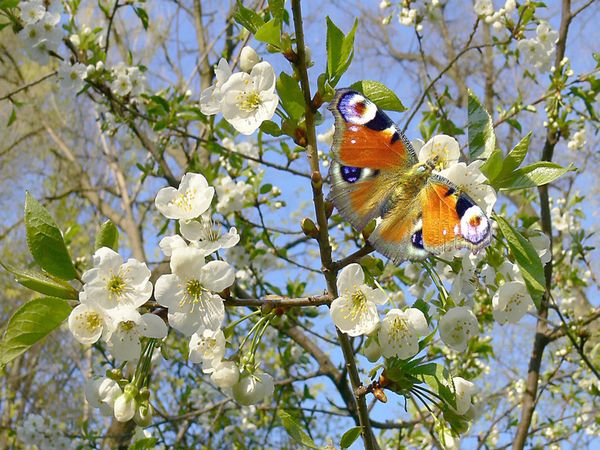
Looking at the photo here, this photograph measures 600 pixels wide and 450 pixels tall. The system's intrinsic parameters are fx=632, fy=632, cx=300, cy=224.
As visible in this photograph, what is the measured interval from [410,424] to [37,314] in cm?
205

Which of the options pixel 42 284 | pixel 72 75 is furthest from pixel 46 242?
pixel 72 75

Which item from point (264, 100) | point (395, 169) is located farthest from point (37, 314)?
point (395, 169)

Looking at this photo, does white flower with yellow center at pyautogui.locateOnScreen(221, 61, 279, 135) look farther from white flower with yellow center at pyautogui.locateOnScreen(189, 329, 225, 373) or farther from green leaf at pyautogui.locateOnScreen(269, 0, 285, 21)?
white flower with yellow center at pyautogui.locateOnScreen(189, 329, 225, 373)

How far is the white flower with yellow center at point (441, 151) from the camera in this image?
1226 mm

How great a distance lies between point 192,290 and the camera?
3.80 feet

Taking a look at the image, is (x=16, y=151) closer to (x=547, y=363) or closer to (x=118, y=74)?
(x=118, y=74)

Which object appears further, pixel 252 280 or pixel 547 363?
pixel 547 363

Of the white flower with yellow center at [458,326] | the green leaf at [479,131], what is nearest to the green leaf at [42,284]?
the white flower with yellow center at [458,326]

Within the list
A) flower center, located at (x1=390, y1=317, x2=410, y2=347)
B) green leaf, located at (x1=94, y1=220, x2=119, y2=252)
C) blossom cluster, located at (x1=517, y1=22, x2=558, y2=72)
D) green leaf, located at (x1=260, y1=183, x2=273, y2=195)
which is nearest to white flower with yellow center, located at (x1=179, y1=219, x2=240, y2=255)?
green leaf, located at (x1=94, y1=220, x2=119, y2=252)

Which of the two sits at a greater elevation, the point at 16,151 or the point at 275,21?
the point at 16,151

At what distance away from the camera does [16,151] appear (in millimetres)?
9555

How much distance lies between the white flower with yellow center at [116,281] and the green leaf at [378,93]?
20.6 inches

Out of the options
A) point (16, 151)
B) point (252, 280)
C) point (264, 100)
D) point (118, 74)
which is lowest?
point (264, 100)

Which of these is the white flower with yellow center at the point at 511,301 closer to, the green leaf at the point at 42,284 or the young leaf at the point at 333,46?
the young leaf at the point at 333,46
